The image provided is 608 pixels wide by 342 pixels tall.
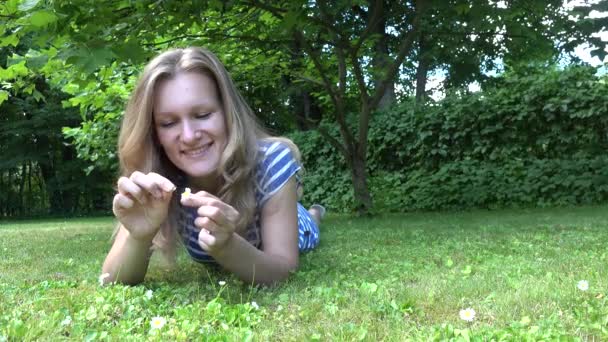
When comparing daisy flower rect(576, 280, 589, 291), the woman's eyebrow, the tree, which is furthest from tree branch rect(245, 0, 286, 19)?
daisy flower rect(576, 280, 589, 291)

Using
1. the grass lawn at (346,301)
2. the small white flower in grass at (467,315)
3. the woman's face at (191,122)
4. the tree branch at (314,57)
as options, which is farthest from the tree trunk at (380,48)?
the small white flower in grass at (467,315)

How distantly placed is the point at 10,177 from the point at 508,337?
77.0ft

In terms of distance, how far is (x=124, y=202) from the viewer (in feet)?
6.64

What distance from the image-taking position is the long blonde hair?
7.87 ft

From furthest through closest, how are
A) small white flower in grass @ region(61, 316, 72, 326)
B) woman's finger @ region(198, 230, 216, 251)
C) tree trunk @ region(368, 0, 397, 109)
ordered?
tree trunk @ region(368, 0, 397, 109) → woman's finger @ region(198, 230, 216, 251) → small white flower in grass @ region(61, 316, 72, 326)

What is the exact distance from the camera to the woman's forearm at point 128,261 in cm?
230

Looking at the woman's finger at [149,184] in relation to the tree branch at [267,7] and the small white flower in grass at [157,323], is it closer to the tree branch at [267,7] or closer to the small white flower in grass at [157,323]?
the small white flower in grass at [157,323]

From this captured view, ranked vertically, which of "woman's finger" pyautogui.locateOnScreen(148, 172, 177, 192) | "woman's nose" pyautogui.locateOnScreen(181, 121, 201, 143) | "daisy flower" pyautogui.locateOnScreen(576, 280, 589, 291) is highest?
"woman's nose" pyautogui.locateOnScreen(181, 121, 201, 143)

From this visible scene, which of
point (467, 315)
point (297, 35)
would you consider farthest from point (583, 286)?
point (297, 35)

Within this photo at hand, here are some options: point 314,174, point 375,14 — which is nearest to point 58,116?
point 314,174

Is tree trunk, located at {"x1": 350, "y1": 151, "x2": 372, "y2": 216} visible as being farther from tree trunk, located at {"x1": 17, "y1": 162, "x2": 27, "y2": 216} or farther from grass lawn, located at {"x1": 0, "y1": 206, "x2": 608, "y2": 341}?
tree trunk, located at {"x1": 17, "y1": 162, "x2": 27, "y2": 216}

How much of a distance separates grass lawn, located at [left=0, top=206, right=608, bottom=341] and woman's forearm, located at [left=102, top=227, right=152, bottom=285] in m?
0.10

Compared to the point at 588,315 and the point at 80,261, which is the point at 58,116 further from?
the point at 588,315

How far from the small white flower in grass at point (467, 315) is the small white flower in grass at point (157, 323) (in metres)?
0.90
